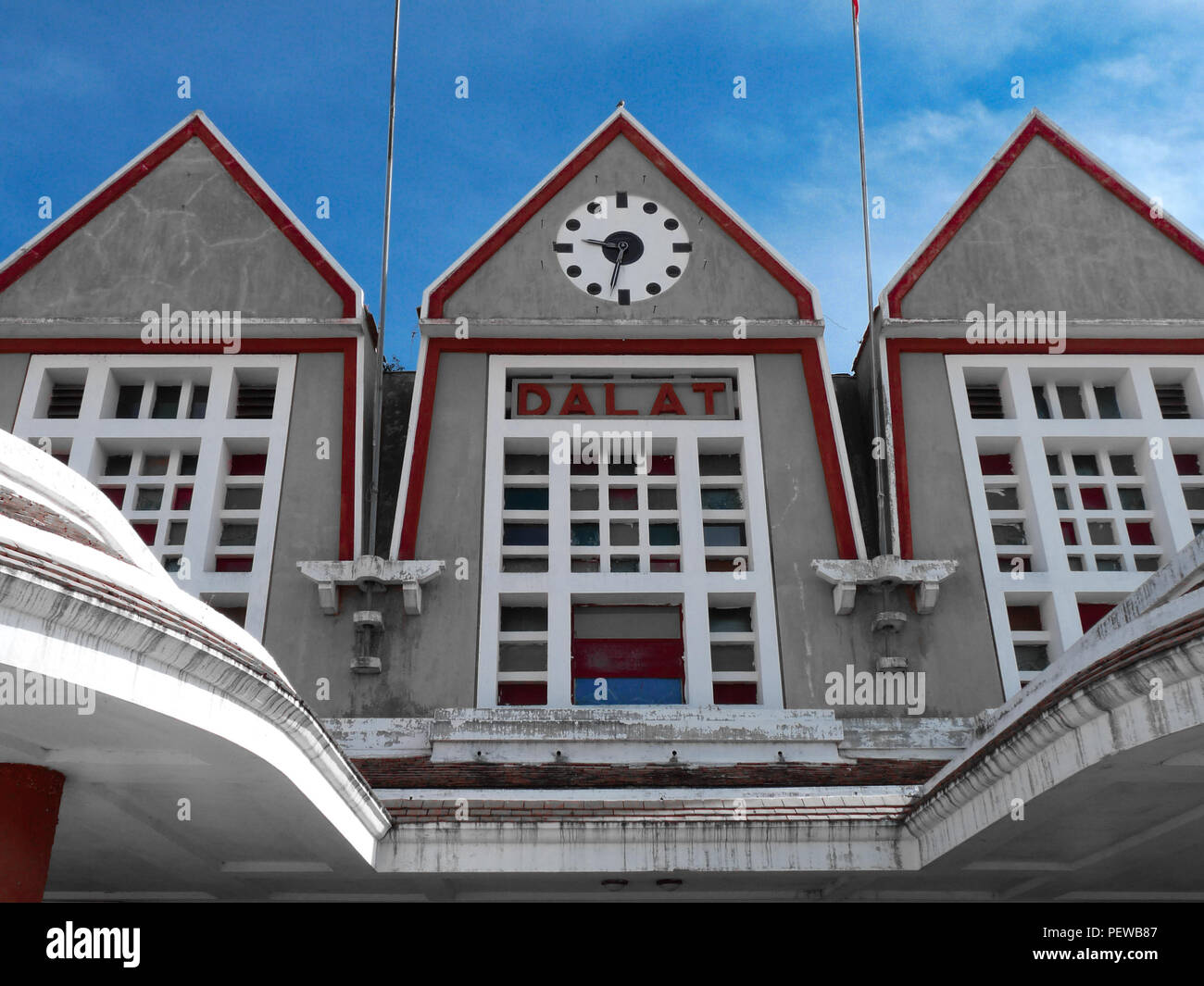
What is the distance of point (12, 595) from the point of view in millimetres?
6750

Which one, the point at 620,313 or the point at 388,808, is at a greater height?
the point at 620,313

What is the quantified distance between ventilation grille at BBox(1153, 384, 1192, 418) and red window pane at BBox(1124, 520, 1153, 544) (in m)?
1.93

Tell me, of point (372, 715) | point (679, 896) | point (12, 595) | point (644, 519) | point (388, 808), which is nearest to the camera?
point (12, 595)

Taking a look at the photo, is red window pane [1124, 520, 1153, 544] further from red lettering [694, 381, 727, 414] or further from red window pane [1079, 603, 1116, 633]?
red lettering [694, 381, 727, 414]

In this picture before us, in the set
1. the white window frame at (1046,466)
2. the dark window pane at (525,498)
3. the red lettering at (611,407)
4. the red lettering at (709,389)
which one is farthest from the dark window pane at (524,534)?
the white window frame at (1046,466)

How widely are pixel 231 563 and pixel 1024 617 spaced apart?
37.1 ft

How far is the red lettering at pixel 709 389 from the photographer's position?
19.5m

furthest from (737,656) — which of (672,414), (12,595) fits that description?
(12,595)

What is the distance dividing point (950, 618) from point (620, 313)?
658cm

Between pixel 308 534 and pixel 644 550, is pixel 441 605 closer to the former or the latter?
pixel 308 534

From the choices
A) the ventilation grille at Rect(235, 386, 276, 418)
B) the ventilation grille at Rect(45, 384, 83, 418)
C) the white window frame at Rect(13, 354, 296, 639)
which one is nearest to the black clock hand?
the white window frame at Rect(13, 354, 296, 639)

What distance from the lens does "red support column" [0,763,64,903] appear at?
28.5 feet
